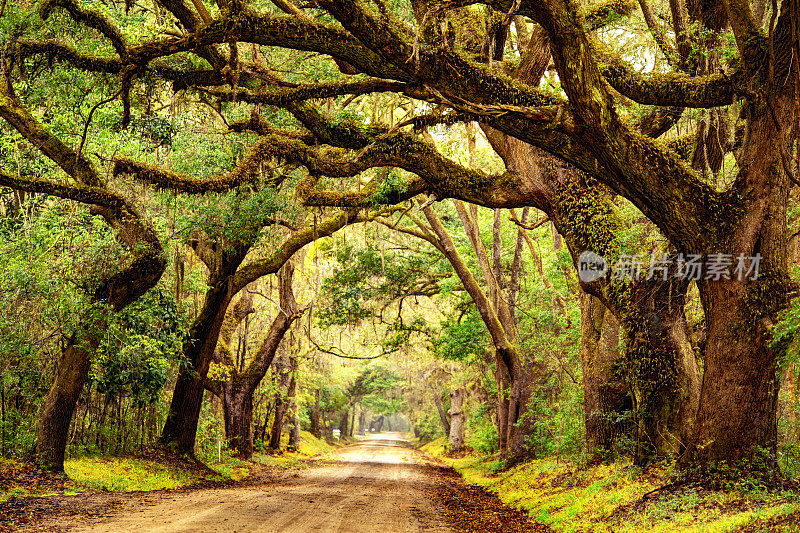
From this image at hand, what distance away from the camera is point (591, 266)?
9.41m

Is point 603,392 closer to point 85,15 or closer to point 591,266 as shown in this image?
point 591,266

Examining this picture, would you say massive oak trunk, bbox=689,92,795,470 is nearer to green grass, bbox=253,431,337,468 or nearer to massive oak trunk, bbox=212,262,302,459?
massive oak trunk, bbox=212,262,302,459

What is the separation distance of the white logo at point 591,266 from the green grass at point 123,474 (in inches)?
347

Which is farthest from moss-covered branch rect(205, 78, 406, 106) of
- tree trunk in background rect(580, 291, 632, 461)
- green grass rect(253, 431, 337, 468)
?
green grass rect(253, 431, 337, 468)

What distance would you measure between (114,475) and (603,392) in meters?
9.42

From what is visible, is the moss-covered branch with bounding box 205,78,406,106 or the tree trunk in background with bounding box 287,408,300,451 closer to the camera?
the moss-covered branch with bounding box 205,78,406,106

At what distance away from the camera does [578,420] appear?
13.7 meters

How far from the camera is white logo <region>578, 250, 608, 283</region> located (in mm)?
9305

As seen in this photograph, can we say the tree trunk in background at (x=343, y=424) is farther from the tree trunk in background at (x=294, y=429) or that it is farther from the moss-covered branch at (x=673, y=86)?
the moss-covered branch at (x=673, y=86)

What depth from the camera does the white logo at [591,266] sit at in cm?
930

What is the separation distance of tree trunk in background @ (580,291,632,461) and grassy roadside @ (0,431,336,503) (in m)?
8.42

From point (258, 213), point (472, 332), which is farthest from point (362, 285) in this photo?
point (258, 213)

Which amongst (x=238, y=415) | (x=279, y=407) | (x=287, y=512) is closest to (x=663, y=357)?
(x=287, y=512)

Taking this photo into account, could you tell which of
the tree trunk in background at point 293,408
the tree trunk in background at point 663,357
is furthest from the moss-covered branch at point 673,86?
the tree trunk in background at point 293,408
